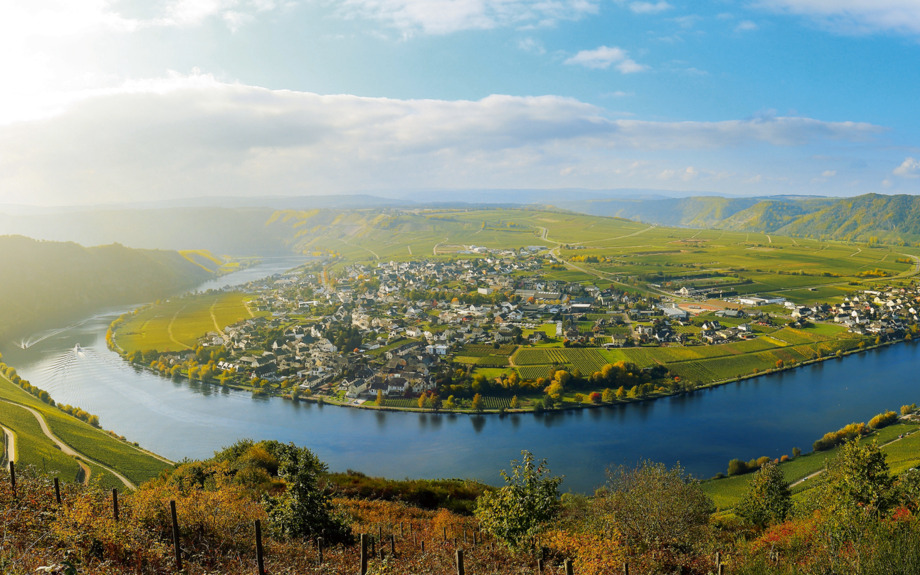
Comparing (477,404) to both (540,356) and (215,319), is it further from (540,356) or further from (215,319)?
(215,319)

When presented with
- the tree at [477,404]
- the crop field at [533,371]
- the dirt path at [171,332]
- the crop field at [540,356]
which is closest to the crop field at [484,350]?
the crop field at [540,356]

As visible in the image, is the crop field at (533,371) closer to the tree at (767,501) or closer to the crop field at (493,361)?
the crop field at (493,361)

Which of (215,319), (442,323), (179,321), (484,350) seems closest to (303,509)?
(484,350)

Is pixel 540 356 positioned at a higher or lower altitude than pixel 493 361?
higher

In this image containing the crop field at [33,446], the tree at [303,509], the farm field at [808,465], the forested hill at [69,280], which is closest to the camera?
the tree at [303,509]

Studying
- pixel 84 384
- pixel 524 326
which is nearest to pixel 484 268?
pixel 524 326

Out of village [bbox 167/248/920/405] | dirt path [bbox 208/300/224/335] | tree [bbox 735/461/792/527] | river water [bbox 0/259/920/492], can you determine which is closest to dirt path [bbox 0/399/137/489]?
river water [bbox 0/259/920/492]
